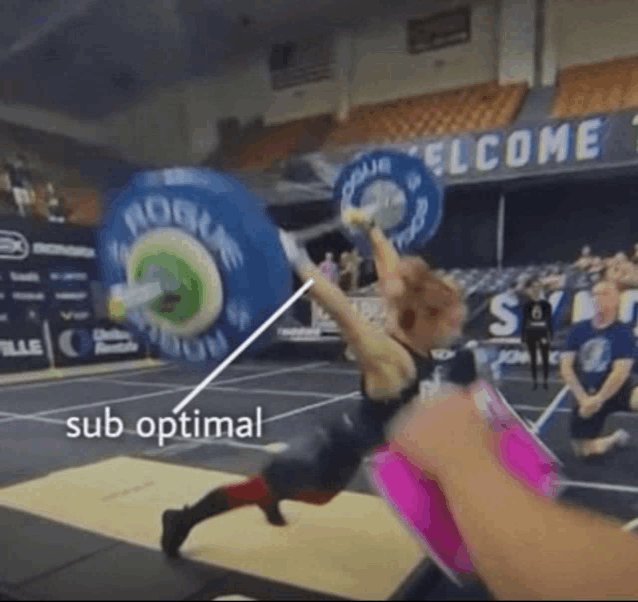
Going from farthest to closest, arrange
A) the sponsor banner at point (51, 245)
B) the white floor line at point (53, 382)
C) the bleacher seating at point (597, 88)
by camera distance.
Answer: the white floor line at point (53, 382) → the sponsor banner at point (51, 245) → the bleacher seating at point (597, 88)

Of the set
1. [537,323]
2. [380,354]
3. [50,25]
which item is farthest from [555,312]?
[50,25]

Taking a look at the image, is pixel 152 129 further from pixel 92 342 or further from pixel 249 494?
pixel 249 494

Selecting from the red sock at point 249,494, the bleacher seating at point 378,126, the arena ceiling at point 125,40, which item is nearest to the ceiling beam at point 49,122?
the arena ceiling at point 125,40

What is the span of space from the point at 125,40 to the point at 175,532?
510mm

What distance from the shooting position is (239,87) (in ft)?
1.94

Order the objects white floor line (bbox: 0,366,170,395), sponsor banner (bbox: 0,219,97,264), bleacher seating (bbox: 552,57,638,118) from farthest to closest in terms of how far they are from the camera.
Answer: white floor line (bbox: 0,366,170,395) < sponsor banner (bbox: 0,219,97,264) < bleacher seating (bbox: 552,57,638,118)

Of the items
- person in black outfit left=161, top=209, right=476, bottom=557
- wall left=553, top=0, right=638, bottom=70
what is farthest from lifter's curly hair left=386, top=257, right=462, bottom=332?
wall left=553, top=0, right=638, bottom=70

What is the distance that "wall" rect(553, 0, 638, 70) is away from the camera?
498 millimetres

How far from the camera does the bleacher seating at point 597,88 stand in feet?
1.54

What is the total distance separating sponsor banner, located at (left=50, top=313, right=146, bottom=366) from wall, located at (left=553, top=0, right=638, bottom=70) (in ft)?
1.49

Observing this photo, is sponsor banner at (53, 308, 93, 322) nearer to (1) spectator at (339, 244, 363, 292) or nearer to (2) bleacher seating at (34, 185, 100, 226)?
(2) bleacher seating at (34, 185, 100, 226)

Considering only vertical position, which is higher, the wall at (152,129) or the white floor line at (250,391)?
the wall at (152,129)

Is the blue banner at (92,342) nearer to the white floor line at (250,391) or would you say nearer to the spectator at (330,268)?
the white floor line at (250,391)

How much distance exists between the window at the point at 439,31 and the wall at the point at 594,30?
81 millimetres
